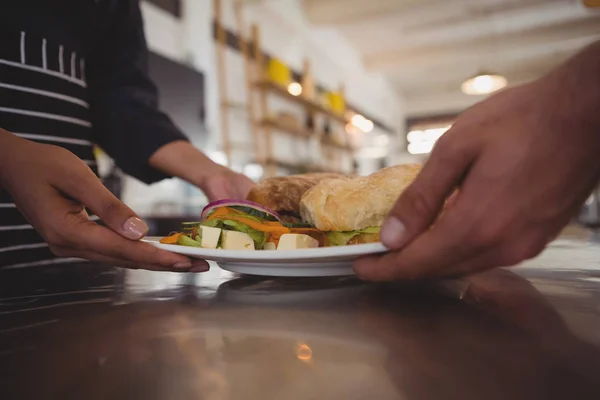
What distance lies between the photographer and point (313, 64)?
5.58 meters

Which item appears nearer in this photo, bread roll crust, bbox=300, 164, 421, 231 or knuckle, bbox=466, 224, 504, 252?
knuckle, bbox=466, 224, 504, 252

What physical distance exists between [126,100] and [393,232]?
99cm

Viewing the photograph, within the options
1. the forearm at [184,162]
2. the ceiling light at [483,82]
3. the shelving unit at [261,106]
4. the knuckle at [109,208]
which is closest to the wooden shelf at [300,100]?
the shelving unit at [261,106]

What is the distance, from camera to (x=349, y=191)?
0.70m

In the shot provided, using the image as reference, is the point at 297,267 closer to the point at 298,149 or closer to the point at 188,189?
the point at 188,189

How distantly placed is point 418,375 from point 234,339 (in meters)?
0.16

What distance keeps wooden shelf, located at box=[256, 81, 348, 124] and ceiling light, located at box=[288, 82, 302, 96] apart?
31mm

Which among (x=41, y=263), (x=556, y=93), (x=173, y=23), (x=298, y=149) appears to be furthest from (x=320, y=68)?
(x=556, y=93)

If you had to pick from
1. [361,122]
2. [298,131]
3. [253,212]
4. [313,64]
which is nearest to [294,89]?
[298,131]

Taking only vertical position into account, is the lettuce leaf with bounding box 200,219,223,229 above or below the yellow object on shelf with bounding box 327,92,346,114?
below

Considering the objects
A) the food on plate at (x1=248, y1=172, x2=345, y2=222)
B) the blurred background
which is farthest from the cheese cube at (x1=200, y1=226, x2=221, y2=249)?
the blurred background

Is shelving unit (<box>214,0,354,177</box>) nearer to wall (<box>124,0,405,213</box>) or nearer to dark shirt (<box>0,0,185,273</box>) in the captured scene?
wall (<box>124,0,405,213</box>)

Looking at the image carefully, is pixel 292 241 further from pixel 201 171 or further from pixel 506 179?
pixel 201 171

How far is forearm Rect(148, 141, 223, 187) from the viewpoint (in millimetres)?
1102
